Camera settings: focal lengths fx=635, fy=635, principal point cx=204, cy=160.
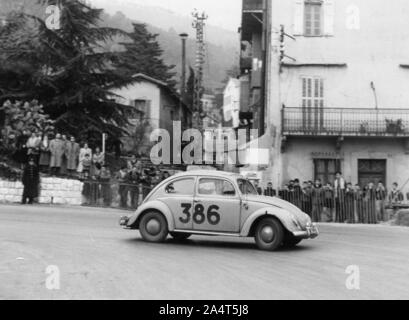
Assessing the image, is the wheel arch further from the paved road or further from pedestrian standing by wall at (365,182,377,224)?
pedestrian standing by wall at (365,182,377,224)

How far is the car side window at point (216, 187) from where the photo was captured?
41.9 feet

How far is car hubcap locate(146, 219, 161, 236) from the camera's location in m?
13.1

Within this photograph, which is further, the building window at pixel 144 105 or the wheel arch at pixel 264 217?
the building window at pixel 144 105

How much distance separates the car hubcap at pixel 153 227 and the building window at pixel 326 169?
A: 654 inches

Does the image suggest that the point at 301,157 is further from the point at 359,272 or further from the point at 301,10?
the point at 359,272

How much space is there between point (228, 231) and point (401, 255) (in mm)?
3358

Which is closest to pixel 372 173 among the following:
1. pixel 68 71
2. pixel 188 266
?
pixel 68 71

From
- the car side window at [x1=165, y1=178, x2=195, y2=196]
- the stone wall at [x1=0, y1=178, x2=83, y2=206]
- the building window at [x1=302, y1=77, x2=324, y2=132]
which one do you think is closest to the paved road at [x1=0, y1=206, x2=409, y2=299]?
the car side window at [x1=165, y1=178, x2=195, y2=196]

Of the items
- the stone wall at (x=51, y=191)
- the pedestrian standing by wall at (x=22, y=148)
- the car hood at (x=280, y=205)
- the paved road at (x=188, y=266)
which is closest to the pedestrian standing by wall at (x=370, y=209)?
the paved road at (x=188, y=266)

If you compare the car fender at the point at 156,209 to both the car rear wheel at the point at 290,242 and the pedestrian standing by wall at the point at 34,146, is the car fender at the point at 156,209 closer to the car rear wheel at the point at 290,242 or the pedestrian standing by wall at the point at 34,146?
the car rear wheel at the point at 290,242

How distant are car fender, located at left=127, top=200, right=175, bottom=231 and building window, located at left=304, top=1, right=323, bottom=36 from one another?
1781 centimetres

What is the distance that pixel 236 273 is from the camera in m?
9.62
